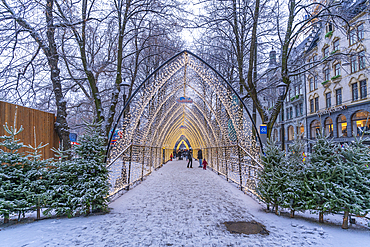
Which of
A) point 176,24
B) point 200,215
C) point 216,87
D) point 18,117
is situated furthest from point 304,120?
point 18,117

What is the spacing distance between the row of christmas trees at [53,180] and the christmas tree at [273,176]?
12.1 ft

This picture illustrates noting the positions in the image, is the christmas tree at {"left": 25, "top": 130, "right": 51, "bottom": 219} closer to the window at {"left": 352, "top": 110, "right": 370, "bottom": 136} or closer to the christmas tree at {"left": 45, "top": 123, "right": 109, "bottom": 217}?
the christmas tree at {"left": 45, "top": 123, "right": 109, "bottom": 217}

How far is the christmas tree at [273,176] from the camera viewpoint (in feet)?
16.9

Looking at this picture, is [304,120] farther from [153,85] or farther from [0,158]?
[0,158]

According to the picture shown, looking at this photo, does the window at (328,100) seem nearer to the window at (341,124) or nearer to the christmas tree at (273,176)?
the window at (341,124)

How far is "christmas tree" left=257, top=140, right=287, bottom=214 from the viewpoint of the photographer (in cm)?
515

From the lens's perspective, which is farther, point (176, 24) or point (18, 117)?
point (176, 24)

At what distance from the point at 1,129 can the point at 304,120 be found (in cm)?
3394

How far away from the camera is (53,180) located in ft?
16.2

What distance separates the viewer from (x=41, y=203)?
470cm

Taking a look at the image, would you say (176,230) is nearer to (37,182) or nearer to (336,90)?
(37,182)

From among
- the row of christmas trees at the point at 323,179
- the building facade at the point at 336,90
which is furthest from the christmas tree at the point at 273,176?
the building facade at the point at 336,90

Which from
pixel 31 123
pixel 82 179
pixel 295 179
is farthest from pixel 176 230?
pixel 31 123

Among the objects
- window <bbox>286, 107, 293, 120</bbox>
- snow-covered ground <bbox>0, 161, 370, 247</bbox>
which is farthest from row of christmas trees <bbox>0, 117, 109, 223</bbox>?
window <bbox>286, 107, 293, 120</bbox>
